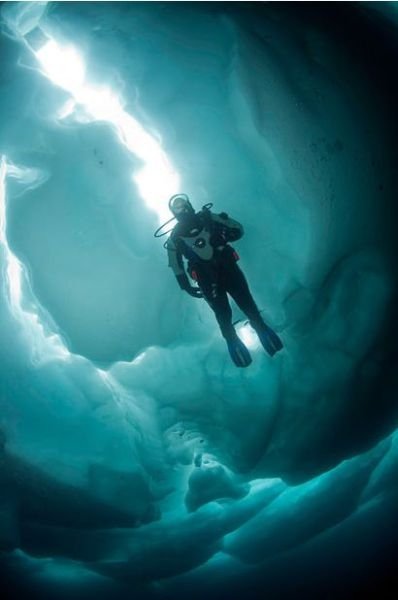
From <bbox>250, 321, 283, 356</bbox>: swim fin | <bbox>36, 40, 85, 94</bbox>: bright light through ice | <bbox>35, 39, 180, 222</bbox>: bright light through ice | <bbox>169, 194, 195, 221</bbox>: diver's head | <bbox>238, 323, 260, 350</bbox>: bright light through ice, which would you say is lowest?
<bbox>250, 321, 283, 356</bbox>: swim fin

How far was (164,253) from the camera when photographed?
6039 millimetres

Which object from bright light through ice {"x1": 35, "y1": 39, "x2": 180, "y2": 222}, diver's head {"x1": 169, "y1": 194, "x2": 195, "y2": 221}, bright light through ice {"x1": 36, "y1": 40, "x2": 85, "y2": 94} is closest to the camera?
diver's head {"x1": 169, "y1": 194, "x2": 195, "y2": 221}

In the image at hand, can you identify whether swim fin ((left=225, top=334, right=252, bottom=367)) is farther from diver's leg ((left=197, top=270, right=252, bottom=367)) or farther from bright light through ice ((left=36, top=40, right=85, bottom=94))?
bright light through ice ((left=36, top=40, right=85, bottom=94))

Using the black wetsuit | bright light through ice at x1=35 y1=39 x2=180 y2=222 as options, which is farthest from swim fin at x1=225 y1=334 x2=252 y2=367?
bright light through ice at x1=35 y1=39 x2=180 y2=222

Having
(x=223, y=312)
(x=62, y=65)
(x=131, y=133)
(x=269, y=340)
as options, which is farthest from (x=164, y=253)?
(x=62, y=65)

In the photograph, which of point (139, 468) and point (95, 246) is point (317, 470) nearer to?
point (139, 468)

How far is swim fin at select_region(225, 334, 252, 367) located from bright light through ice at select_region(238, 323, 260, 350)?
1210 mm

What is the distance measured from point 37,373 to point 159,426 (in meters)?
2.55

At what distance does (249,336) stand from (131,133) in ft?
12.8

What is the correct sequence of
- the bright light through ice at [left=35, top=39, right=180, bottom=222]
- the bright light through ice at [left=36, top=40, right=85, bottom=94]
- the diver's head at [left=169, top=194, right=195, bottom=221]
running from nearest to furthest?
the diver's head at [left=169, top=194, right=195, bottom=221] → the bright light through ice at [left=36, top=40, right=85, bottom=94] → the bright light through ice at [left=35, top=39, right=180, bottom=222]

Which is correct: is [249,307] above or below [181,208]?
below

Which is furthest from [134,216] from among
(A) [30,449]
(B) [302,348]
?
(A) [30,449]

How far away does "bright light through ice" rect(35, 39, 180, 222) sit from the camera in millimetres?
5223

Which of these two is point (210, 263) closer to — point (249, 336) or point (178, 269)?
point (178, 269)
